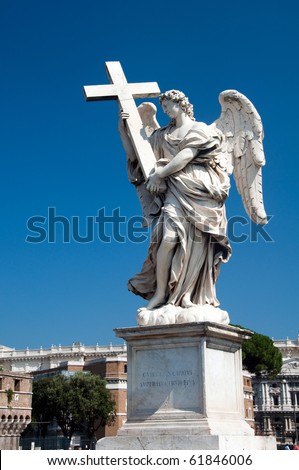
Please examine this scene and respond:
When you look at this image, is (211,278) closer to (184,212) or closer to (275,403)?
(184,212)

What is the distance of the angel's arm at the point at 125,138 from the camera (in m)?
10.8

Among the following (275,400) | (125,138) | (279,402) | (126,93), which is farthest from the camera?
(275,400)

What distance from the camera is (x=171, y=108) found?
1012 cm

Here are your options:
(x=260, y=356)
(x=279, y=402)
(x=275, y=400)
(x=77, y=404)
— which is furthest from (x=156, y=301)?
(x=275, y=400)

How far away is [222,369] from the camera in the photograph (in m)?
8.99

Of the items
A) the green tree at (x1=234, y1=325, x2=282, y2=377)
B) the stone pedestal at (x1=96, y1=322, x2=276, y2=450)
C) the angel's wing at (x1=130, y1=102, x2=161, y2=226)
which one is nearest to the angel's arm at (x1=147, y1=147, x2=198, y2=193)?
the angel's wing at (x1=130, y1=102, x2=161, y2=226)

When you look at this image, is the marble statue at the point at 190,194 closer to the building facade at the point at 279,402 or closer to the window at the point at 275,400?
the building facade at the point at 279,402

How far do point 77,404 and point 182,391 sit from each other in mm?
61871

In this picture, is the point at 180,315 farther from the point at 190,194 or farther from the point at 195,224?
the point at 190,194

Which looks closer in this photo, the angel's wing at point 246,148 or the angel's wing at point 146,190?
the angel's wing at point 146,190

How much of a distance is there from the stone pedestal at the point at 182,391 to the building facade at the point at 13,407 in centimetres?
5026

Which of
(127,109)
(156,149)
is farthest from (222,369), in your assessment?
(127,109)

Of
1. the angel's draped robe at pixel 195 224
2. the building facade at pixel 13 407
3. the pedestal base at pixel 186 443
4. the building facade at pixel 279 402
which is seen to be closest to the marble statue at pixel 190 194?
the angel's draped robe at pixel 195 224
